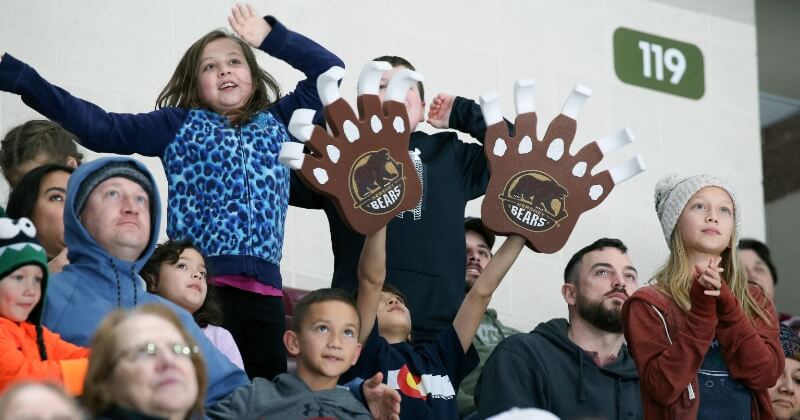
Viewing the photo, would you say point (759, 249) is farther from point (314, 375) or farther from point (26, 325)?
point (26, 325)

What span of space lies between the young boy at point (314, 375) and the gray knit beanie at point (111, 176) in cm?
48

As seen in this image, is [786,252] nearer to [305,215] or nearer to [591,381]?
[305,215]

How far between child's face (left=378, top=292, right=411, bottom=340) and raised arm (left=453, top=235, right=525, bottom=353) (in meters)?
0.14

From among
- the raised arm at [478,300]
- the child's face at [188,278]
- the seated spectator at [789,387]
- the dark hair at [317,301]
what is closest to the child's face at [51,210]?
the child's face at [188,278]

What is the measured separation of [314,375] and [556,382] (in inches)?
39.5

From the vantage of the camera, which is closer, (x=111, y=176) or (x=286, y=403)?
(x=286, y=403)

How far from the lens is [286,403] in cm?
384

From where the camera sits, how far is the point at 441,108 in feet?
16.2

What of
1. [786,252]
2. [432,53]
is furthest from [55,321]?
[786,252]

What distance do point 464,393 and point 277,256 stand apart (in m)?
1.08

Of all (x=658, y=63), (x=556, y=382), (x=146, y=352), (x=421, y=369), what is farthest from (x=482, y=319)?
(x=146, y=352)

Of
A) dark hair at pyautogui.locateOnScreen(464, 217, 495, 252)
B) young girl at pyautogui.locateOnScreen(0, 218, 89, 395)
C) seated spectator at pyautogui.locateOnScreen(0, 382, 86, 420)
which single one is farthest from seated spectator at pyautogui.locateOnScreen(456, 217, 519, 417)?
seated spectator at pyautogui.locateOnScreen(0, 382, 86, 420)

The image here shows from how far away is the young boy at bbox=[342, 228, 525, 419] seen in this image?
414cm

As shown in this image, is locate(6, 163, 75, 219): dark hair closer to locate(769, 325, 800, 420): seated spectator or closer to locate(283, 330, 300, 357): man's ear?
locate(283, 330, 300, 357): man's ear
